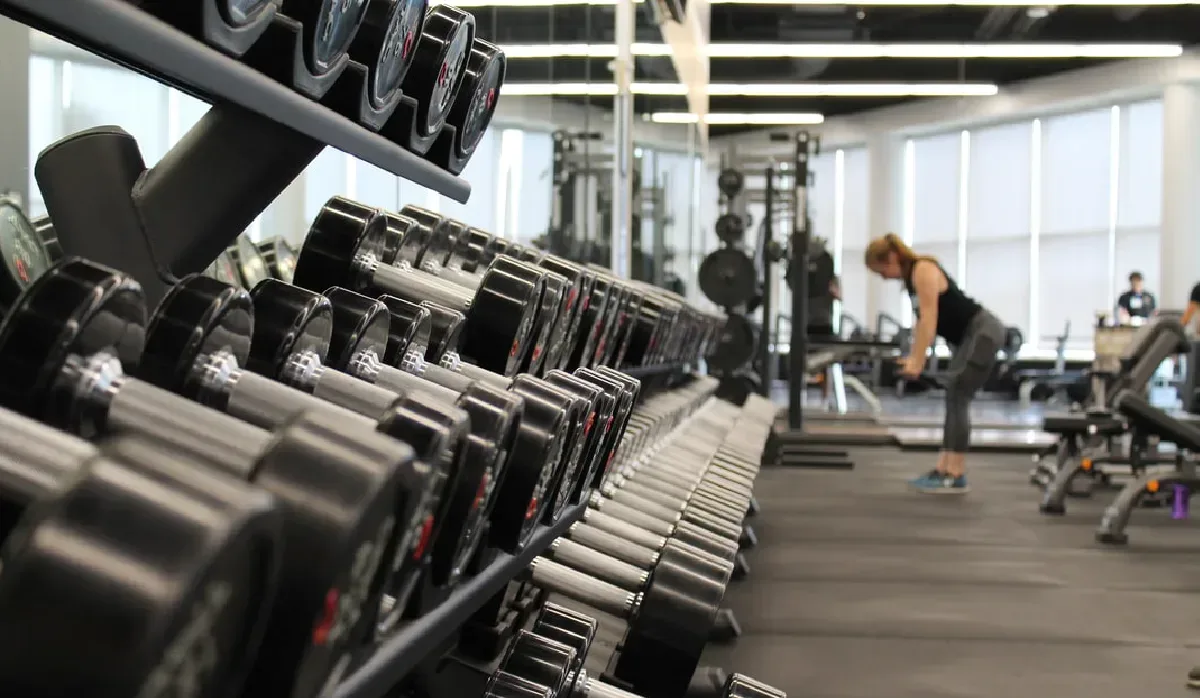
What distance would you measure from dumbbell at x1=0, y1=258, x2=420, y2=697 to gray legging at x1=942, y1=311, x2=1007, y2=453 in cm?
575

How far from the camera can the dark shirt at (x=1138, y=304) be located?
36.8ft

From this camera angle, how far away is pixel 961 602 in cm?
365

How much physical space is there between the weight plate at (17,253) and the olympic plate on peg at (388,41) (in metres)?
0.33

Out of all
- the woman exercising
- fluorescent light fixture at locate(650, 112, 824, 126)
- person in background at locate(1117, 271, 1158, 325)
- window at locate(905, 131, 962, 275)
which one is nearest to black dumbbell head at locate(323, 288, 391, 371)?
the woman exercising

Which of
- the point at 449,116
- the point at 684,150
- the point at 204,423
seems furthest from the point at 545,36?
the point at 684,150

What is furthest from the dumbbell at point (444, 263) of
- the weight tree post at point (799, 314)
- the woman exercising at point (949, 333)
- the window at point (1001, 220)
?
the window at point (1001, 220)

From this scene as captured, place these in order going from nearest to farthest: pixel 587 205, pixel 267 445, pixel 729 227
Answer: pixel 267 445 < pixel 587 205 < pixel 729 227

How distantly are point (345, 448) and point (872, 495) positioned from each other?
19.0 ft

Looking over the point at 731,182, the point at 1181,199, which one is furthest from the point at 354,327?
the point at 1181,199

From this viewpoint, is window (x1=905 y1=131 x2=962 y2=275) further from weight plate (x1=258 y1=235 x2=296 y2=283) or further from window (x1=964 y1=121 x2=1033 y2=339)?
weight plate (x1=258 y1=235 x2=296 y2=283)

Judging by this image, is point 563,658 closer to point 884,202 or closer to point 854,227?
point 884,202

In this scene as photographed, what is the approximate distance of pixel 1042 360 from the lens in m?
13.9

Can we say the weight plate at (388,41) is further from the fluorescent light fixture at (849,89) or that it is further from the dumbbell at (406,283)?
the fluorescent light fixture at (849,89)

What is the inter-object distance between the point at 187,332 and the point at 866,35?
11134 millimetres
